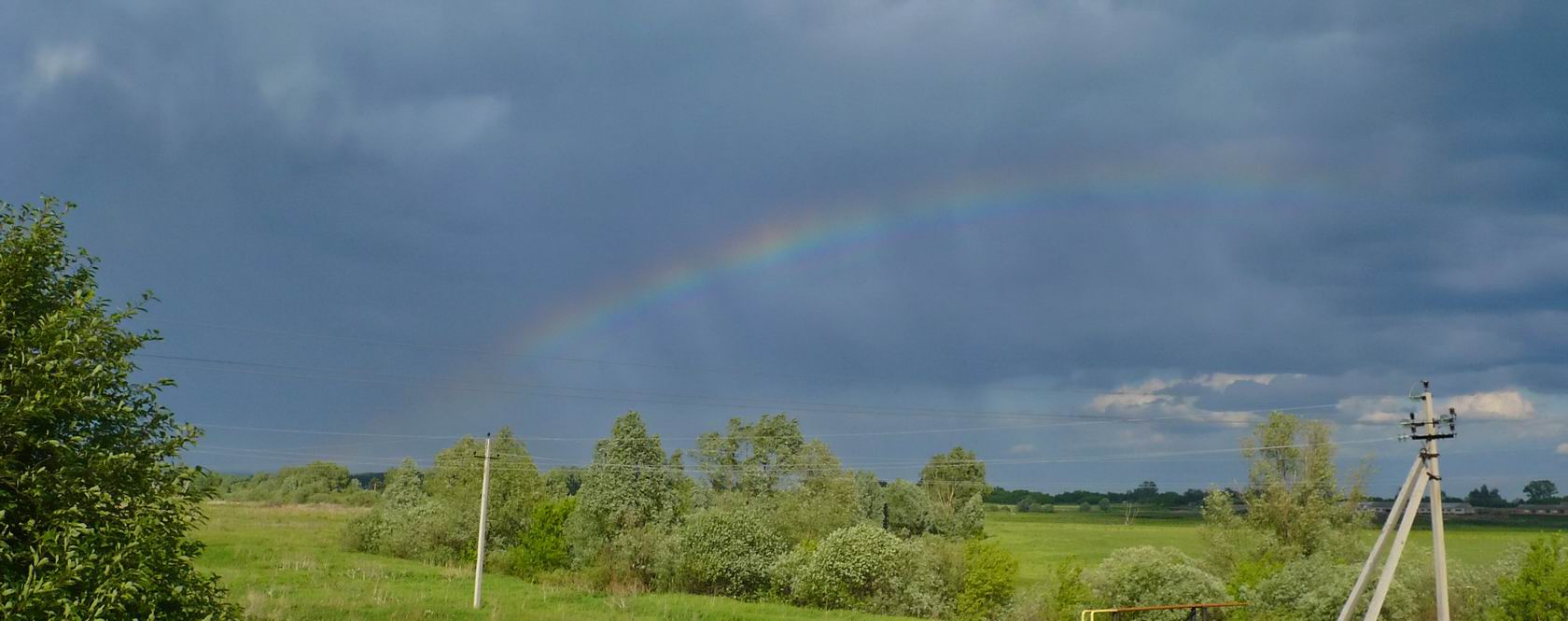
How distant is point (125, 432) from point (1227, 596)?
45275mm

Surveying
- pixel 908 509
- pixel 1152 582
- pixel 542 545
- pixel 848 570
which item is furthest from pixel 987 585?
pixel 908 509

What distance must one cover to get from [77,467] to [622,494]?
188 ft

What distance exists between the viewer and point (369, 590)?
48.1 meters

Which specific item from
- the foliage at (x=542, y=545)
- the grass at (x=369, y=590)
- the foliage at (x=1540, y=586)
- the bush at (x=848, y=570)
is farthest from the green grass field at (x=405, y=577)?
the foliage at (x=542, y=545)

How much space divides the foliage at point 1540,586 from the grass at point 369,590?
28.0 meters

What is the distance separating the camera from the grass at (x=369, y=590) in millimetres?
42406

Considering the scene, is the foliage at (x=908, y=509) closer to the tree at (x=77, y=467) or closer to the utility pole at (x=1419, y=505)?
the utility pole at (x=1419, y=505)

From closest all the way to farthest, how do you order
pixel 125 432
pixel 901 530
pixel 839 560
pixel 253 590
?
pixel 125 432 < pixel 253 590 < pixel 839 560 < pixel 901 530

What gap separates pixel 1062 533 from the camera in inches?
3226

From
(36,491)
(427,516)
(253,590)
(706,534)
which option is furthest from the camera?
(427,516)

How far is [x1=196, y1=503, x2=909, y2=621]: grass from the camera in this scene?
42406 millimetres

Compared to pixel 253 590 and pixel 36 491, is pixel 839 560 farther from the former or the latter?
pixel 36 491

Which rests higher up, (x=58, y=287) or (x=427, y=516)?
(x=58, y=287)

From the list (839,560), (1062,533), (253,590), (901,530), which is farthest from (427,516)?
(1062,533)
